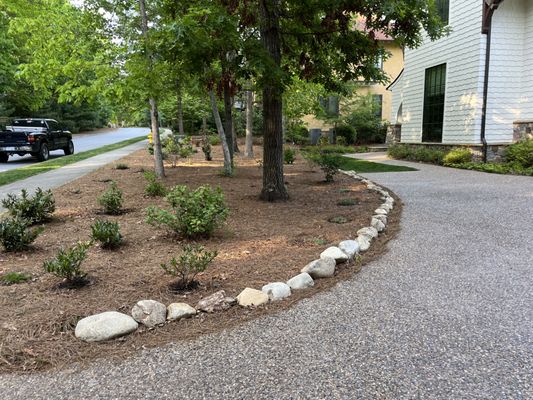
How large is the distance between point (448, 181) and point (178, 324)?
28.8 feet

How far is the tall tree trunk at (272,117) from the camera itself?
647cm

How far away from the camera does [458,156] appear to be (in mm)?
12844

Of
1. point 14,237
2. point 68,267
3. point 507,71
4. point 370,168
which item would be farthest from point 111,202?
point 507,71

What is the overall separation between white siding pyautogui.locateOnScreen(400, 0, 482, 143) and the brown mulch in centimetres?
711

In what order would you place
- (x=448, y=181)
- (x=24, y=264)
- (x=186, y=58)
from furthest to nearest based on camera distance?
(x=448, y=181), (x=186, y=58), (x=24, y=264)

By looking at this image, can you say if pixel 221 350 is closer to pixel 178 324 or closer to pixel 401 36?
pixel 178 324

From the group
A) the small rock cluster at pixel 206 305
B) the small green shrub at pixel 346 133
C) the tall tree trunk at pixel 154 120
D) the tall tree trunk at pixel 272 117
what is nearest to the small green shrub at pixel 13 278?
the small rock cluster at pixel 206 305

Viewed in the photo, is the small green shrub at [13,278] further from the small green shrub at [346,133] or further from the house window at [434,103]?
the small green shrub at [346,133]

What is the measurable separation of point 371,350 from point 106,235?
2929 mm

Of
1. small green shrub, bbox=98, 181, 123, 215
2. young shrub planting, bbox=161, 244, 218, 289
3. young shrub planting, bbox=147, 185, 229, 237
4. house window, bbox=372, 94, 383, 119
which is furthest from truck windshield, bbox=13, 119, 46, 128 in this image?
house window, bbox=372, 94, 383, 119

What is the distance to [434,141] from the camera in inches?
594

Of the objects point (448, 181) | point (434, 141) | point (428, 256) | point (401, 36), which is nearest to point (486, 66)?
point (434, 141)

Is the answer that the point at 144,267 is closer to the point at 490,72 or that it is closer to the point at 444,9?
the point at 490,72

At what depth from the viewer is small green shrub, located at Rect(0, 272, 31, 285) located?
11.5ft
